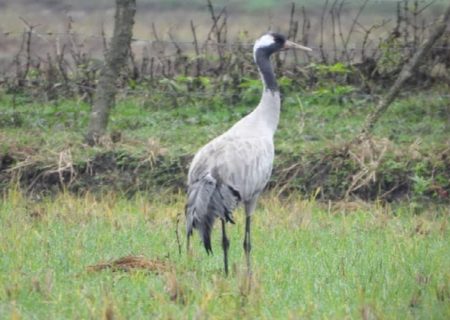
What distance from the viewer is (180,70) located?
1267cm

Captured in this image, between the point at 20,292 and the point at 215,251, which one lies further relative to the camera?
the point at 215,251

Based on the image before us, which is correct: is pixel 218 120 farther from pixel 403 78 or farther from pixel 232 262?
pixel 232 262

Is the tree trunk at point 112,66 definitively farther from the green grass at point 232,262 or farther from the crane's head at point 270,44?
the crane's head at point 270,44

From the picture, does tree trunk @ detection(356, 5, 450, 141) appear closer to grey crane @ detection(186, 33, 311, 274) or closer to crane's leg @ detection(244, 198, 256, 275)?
grey crane @ detection(186, 33, 311, 274)

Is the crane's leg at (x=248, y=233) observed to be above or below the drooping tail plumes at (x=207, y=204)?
below

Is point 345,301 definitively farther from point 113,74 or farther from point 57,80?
point 57,80

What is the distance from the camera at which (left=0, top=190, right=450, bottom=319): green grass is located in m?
6.41

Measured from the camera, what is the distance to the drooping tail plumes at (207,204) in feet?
25.0

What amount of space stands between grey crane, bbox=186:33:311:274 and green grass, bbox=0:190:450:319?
291 millimetres

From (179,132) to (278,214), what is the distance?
93.3 inches

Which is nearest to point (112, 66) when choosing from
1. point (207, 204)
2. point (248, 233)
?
point (248, 233)

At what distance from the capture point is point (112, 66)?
11.0 meters

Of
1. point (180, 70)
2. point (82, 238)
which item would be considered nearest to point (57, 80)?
point (180, 70)

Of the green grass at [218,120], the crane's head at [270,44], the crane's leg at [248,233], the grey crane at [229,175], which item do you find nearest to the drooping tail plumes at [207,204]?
the grey crane at [229,175]
